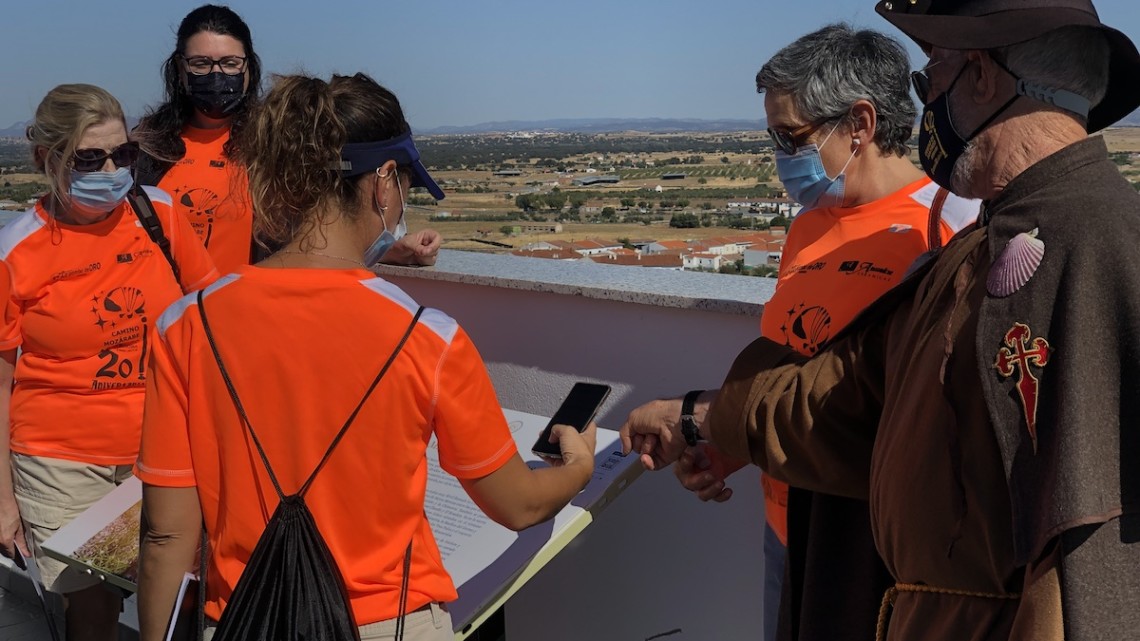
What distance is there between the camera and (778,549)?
2.60 meters

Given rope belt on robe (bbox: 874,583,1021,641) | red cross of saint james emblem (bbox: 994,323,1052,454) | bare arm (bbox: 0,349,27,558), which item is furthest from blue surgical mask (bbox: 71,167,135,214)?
red cross of saint james emblem (bbox: 994,323,1052,454)

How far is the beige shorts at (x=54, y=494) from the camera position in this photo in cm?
314

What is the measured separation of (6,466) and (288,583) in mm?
1790

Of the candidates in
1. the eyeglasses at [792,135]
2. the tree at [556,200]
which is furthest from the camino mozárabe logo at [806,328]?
A: the tree at [556,200]

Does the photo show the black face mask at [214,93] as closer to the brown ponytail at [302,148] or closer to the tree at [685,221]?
the brown ponytail at [302,148]

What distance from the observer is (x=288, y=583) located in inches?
70.8

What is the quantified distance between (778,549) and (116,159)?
221 centimetres

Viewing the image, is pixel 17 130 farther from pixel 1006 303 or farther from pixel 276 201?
pixel 1006 303

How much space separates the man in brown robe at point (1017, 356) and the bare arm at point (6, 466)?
8.21 ft

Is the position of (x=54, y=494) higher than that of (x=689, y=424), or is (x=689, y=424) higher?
(x=689, y=424)

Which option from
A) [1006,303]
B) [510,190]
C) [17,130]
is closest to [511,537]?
[1006,303]

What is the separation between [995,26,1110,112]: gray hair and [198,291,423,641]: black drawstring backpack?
1066 mm

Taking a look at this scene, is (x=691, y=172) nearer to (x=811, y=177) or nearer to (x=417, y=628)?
(x=811, y=177)

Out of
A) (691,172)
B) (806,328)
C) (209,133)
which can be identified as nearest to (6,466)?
(209,133)
